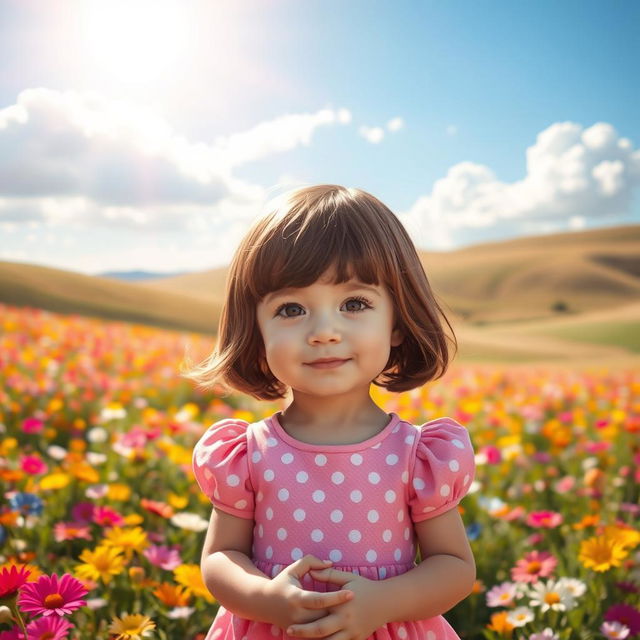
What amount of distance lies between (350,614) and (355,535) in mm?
200

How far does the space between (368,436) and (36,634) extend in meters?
0.86

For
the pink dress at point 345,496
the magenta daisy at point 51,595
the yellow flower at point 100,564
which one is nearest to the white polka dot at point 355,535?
the pink dress at point 345,496

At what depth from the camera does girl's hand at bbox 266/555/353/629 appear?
145cm

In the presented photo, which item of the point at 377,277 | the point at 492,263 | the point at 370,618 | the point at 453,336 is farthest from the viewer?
the point at 492,263

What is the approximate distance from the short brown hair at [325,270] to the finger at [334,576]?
58 centimetres

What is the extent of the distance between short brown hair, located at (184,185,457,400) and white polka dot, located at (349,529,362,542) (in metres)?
0.48

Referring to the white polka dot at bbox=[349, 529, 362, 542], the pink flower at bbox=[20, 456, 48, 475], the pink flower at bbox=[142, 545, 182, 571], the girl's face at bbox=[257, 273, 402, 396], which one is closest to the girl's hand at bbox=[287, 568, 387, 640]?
the white polka dot at bbox=[349, 529, 362, 542]

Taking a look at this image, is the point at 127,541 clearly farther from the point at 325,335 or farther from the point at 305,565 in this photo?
the point at 325,335

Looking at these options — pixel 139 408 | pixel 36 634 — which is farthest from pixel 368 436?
pixel 139 408

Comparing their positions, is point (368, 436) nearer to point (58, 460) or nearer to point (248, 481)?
point (248, 481)

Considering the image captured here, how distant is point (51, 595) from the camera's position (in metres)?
1.64

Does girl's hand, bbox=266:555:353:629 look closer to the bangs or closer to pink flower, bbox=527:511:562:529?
the bangs

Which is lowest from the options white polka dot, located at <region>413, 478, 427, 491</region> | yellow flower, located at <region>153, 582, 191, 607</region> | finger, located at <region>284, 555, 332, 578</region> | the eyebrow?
yellow flower, located at <region>153, 582, 191, 607</region>

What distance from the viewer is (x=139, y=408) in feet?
15.4
